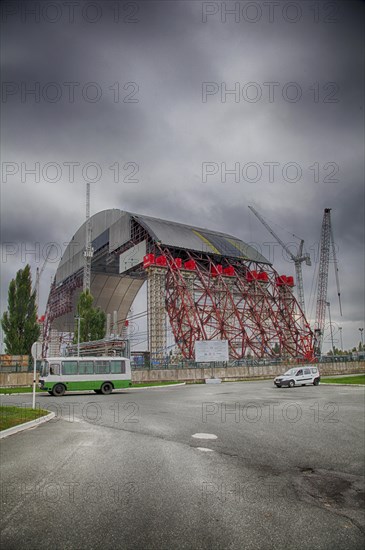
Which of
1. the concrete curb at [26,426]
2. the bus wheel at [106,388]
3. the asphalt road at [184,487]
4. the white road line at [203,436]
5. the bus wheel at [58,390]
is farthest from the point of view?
the bus wheel at [106,388]

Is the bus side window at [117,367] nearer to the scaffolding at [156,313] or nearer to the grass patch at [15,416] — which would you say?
the grass patch at [15,416]

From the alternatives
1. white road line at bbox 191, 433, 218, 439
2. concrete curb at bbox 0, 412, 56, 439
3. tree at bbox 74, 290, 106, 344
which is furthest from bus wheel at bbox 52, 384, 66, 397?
tree at bbox 74, 290, 106, 344

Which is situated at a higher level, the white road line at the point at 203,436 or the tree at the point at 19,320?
the tree at the point at 19,320

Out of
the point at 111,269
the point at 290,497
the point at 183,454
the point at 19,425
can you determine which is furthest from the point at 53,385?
the point at 111,269

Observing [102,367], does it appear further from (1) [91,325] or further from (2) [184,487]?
(2) [184,487]

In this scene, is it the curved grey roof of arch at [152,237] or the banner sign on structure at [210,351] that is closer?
the banner sign on structure at [210,351]

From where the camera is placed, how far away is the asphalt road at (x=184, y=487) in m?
4.52

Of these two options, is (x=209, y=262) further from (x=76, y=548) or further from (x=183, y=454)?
(x=76, y=548)

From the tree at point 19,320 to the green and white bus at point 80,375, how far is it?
34.8 ft

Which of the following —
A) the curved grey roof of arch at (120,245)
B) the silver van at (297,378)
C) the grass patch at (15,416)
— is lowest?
the silver van at (297,378)

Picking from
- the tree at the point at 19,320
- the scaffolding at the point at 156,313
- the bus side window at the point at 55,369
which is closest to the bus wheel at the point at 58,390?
the bus side window at the point at 55,369

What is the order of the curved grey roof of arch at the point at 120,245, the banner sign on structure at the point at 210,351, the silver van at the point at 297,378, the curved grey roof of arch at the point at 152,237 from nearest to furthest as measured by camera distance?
the silver van at the point at 297,378 < the banner sign on structure at the point at 210,351 < the curved grey roof of arch at the point at 152,237 < the curved grey roof of arch at the point at 120,245

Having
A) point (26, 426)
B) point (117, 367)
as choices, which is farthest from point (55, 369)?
point (26, 426)

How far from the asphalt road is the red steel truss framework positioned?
40.8 meters
